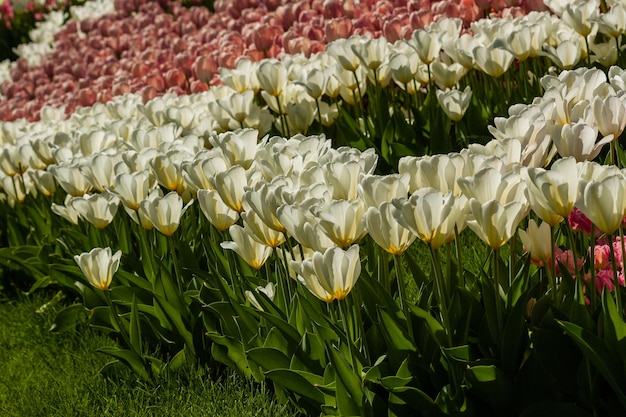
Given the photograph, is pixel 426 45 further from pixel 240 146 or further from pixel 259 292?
pixel 259 292

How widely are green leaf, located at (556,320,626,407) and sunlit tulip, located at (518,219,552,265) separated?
25cm

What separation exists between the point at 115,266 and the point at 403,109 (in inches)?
80.7

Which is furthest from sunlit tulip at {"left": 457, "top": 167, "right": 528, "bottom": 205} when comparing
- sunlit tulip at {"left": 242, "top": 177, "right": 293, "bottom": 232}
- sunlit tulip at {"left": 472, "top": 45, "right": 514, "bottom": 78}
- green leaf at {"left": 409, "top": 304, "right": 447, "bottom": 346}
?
sunlit tulip at {"left": 472, "top": 45, "right": 514, "bottom": 78}

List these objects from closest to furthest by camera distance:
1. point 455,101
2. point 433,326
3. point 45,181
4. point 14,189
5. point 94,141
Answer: point 433,326 < point 455,101 < point 94,141 < point 45,181 < point 14,189

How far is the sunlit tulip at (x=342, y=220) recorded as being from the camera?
207 centimetres

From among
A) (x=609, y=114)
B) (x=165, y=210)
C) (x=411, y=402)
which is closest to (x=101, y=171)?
(x=165, y=210)

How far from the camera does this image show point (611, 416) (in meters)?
2.13

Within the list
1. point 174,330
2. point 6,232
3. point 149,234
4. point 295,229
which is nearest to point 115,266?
point 174,330

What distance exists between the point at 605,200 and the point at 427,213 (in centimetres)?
38

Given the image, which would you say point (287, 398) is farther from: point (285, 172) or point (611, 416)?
point (611, 416)

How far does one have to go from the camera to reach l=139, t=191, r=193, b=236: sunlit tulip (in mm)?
2814

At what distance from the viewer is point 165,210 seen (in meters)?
2.83

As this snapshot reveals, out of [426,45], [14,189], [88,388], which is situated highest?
[426,45]

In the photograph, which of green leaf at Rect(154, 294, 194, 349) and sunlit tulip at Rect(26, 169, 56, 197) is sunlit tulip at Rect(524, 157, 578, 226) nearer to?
green leaf at Rect(154, 294, 194, 349)
